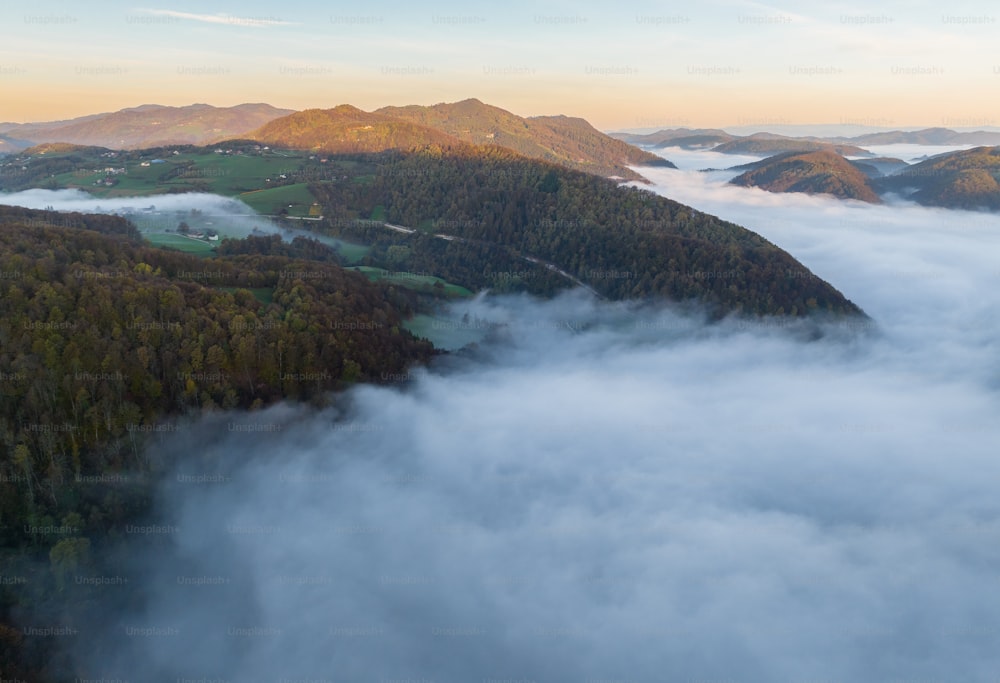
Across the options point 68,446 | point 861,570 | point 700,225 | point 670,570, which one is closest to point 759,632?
point 670,570

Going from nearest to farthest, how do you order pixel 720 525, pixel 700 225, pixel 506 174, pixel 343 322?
pixel 720 525 → pixel 343 322 → pixel 700 225 → pixel 506 174

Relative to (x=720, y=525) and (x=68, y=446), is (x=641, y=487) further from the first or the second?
(x=68, y=446)

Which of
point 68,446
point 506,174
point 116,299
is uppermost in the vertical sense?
point 506,174

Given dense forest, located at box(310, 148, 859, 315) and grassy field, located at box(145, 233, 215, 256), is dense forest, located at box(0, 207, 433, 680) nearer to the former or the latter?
grassy field, located at box(145, 233, 215, 256)

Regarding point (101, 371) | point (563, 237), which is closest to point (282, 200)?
point (563, 237)

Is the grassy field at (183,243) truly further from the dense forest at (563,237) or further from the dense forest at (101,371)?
the dense forest at (101,371)

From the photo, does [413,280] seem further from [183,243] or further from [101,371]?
[101,371]

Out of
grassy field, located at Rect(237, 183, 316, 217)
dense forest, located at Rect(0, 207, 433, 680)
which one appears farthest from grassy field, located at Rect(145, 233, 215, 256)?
dense forest, located at Rect(0, 207, 433, 680)
